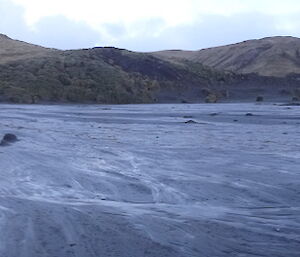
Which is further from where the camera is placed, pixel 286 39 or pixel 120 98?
pixel 286 39

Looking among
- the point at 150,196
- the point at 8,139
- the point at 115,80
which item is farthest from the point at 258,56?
the point at 150,196

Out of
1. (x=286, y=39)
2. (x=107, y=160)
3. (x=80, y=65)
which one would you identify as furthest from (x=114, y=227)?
(x=286, y=39)

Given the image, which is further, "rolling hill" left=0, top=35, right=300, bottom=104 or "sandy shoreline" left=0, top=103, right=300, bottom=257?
"rolling hill" left=0, top=35, right=300, bottom=104

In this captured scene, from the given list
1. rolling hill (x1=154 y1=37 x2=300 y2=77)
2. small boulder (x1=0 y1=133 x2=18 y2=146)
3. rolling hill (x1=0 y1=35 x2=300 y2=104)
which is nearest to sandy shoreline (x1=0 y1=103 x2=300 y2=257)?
small boulder (x1=0 y1=133 x2=18 y2=146)

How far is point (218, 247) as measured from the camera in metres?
6.51

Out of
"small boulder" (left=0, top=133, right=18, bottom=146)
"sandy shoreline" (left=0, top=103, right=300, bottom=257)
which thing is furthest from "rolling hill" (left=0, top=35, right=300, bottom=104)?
"sandy shoreline" (left=0, top=103, right=300, bottom=257)

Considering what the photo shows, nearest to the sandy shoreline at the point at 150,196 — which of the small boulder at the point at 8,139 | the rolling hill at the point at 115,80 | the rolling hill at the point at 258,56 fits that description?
the small boulder at the point at 8,139

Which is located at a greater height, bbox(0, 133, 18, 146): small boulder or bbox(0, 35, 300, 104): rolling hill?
bbox(0, 35, 300, 104): rolling hill

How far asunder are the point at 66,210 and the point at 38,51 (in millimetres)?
51018

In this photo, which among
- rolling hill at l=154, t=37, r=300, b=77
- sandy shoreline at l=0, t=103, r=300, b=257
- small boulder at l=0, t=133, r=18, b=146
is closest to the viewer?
sandy shoreline at l=0, t=103, r=300, b=257

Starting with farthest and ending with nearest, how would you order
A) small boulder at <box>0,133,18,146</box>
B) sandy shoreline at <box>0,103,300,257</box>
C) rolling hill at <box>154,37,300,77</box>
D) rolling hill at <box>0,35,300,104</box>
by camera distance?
1. rolling hill at <box>154,37,300,77</box>
2. rolling hill at <box>0,35,300,104</box>
3. small boulder at <box>0,133,18,146</box>
4. sandy shoreline at <box>0,103,300,257</box>

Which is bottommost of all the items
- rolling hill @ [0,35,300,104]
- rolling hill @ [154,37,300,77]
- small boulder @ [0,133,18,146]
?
small boulder @ [0,133,18,146]

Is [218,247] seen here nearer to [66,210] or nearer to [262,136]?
[66,210]

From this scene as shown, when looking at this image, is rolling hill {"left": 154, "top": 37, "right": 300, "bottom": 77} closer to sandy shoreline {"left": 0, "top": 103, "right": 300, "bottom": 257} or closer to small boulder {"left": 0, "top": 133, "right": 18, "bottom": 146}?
small boulder {"left": 0, "top": 133, "right": 18, "bottom": 146}
